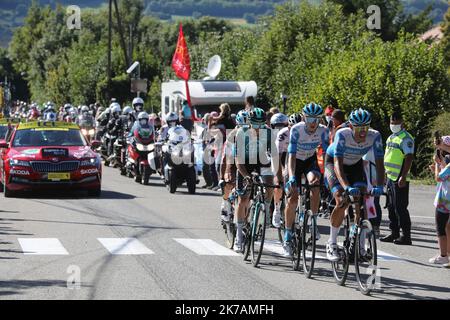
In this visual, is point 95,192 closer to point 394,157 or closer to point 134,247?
point 134,247

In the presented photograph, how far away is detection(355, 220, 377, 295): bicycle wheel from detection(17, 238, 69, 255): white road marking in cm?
421

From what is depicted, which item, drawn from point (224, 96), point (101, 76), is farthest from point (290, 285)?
point (101, 76)

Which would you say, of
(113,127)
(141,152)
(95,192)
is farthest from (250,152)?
(113,127)

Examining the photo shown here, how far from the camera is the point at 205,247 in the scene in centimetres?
1431

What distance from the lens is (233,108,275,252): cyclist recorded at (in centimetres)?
1338

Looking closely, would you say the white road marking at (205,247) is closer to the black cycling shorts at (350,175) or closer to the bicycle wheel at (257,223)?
the bicycle wheel at (257,223)

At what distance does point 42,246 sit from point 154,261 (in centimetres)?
209

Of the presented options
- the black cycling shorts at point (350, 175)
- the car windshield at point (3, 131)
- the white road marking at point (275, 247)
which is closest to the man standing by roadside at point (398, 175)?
the white road marking at point (275, 247)

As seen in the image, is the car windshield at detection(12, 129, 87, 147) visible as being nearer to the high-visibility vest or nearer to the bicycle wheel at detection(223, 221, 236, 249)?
the bicycle wheel at detection(223, 221, 236, 249)

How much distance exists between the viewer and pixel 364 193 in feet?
36.9

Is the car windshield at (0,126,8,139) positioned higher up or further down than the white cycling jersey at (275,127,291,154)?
further down

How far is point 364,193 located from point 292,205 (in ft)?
5.76

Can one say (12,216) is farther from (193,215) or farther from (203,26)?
(203,26)

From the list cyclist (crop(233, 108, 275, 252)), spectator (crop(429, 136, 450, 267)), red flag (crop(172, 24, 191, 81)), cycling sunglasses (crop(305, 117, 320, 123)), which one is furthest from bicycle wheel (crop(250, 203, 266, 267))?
red flag (crop(172, 24, 191, 81))
